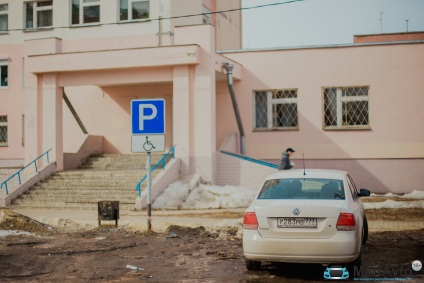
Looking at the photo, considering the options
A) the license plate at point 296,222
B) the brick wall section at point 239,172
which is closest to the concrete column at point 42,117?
the brick wall section at point 239,172

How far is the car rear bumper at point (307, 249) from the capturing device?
7348 mm

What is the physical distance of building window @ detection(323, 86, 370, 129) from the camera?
915 inches

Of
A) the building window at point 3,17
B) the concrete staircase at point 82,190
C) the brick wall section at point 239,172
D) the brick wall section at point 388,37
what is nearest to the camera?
the concrete staircase at point 82,190

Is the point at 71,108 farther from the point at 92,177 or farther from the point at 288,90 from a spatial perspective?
the point at 288,90

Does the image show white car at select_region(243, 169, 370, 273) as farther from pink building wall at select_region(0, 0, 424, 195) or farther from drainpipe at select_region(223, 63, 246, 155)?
drainpipe at select_region(223, 63, 246, 155)

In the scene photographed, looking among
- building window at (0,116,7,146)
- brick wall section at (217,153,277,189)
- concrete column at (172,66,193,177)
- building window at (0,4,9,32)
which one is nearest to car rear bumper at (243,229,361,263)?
concrete column at (172,66,193,177)

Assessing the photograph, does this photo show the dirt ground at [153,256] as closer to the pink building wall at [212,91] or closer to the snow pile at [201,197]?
the snow pile at [201,197]

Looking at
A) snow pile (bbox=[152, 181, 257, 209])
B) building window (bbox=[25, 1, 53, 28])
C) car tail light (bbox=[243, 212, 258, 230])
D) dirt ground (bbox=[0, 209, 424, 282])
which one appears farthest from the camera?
building window (bbox=[25, 1, 53, 28])

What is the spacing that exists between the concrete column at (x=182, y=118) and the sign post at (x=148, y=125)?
848 cm

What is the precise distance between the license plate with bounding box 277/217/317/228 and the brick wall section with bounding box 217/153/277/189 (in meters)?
13.2

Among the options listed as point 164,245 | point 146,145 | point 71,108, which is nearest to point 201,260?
point 164,245

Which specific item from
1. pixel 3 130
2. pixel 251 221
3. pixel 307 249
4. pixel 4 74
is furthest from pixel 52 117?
pixel 307 249

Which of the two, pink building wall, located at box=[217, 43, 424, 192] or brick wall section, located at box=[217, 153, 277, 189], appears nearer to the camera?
brick wall section, located at box=[217, 153, 277, 189]

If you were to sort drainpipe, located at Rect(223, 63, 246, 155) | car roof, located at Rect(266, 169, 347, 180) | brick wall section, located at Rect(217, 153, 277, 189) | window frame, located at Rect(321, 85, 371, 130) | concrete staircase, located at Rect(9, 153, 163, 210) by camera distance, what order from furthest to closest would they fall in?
1. window frame, located at Rect(321, 85, 371, 130)
2. drainpipe, located at Rect(223, 63, 246, 155)
3. brick wall section, located at Rect(217, 153, 277, 189)
4. concrete staircase, located at Rect(9, 153, 163, 210)
5. car roof, located at Rect(266, 169, 347, 180)
